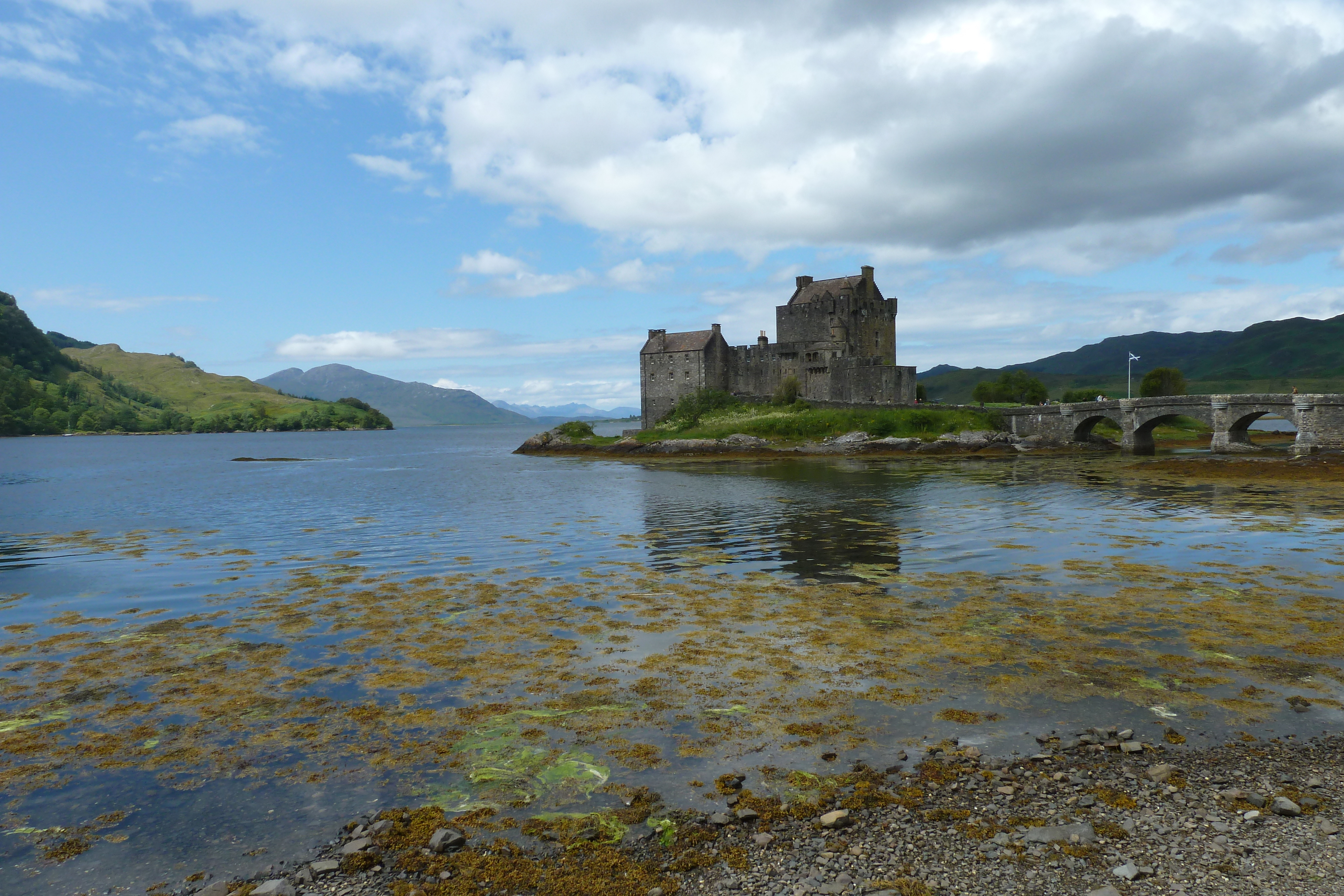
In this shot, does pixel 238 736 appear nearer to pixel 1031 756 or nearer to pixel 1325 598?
pixel 1031 756

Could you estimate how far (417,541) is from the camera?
94.2 feet

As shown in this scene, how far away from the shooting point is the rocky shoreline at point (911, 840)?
6.45m

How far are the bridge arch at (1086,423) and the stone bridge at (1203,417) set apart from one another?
3.1 inches

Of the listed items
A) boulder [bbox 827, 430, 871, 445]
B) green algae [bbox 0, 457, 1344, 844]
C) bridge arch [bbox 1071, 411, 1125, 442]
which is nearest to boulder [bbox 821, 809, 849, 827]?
green algae [bbox 0, 457, 1344, 844]

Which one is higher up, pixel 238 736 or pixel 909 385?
pixel 909 385

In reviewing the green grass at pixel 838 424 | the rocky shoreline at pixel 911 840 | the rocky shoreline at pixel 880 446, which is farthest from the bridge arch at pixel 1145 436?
the rocky shoreline at pixel 911 840

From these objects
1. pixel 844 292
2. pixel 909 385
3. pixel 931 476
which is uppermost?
pixel 844 292

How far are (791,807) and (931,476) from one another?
154 feet

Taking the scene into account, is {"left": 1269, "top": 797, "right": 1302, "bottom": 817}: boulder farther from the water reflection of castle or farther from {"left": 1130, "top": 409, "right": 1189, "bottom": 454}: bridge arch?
{"left": 1130, "top": 409, "right": 1189, "bottom": 454}: bridge arch

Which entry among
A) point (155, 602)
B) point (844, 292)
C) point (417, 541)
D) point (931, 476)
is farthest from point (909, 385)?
point (155, 602)

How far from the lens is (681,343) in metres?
101

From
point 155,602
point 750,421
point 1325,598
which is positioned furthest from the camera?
point 750,421

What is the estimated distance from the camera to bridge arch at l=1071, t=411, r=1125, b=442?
7300 cm

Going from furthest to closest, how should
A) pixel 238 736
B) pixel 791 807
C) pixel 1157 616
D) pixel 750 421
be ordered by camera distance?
1. pixel 750 421
2. pixel 1157 616
3. pixel 238 736
4. pixel 791 807
